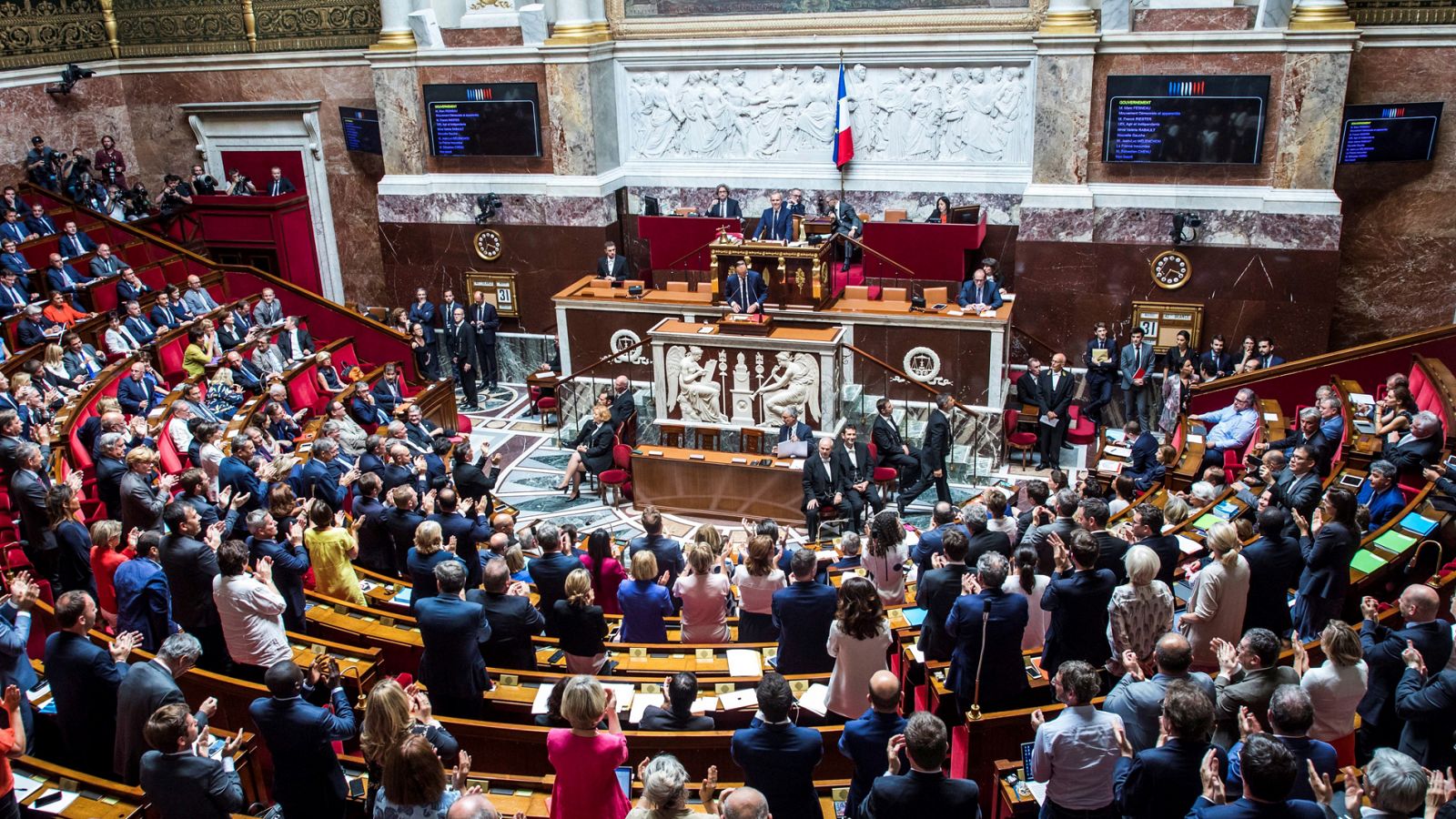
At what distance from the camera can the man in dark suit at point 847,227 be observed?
1426 cm

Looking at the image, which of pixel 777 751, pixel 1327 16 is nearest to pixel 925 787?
pixel 777 751

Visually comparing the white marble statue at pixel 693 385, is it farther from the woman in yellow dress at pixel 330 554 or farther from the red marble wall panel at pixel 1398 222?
the red marble wall panel at pixel 1398 222

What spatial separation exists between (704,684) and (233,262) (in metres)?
14.2

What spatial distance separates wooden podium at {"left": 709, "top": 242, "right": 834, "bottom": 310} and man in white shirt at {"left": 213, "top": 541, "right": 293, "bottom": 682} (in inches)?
317

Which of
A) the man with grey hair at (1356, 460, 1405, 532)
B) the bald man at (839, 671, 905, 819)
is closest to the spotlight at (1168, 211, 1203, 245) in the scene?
the man with grey hair at (1356, 460, 1405, 532)

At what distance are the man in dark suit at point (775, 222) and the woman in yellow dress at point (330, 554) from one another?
27.3 feet

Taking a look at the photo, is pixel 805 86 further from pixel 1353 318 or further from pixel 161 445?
pixel 161 445

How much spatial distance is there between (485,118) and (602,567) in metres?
10.3

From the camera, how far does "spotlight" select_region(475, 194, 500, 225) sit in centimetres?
1598

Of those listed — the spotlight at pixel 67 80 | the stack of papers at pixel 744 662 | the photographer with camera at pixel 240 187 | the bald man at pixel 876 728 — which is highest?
the spotlight at pixel 67 80

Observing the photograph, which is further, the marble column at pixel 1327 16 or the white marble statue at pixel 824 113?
the white marble statue at pixel 824 113

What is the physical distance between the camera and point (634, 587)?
21.8ft

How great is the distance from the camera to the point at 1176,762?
4.34 metres

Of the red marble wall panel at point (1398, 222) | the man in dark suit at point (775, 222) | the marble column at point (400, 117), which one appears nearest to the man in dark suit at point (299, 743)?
the man in dark suit at point (775, 222)
